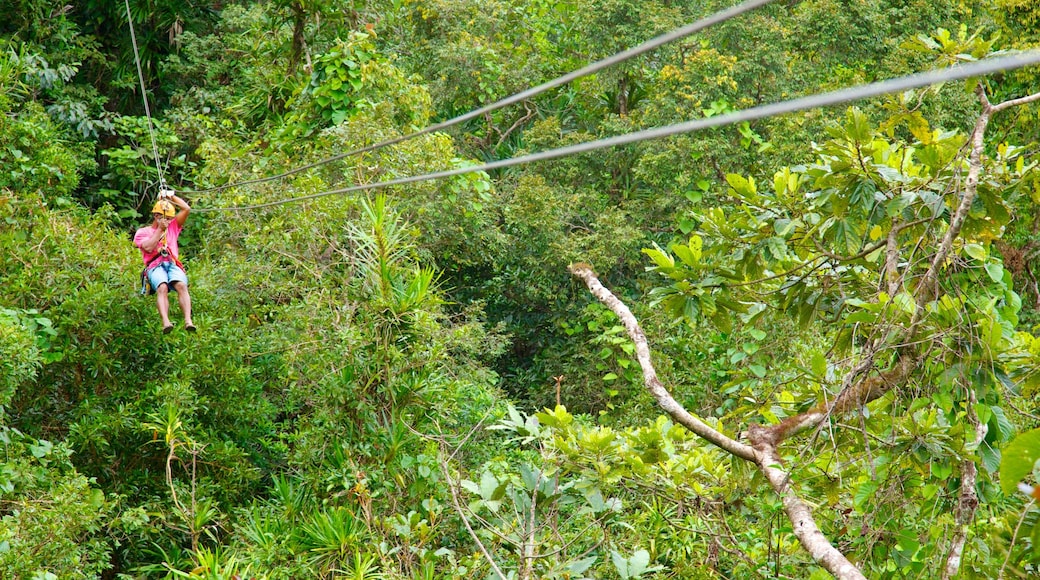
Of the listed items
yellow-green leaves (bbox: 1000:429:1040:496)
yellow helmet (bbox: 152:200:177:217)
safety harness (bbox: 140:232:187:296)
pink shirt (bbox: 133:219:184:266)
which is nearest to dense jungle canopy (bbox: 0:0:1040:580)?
yellow-green leaves (bbox: 1000:429:1040:496)

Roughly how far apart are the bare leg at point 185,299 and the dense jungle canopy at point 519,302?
37cm

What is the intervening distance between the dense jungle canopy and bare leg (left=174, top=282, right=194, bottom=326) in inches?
14.5

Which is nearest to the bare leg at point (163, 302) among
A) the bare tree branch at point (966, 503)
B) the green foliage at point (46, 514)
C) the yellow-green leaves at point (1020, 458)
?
the green foliage at point (46, 514)

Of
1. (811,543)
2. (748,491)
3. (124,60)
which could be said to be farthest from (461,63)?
(811,543)

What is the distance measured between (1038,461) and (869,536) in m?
1.75

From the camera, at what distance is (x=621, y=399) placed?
350 inches

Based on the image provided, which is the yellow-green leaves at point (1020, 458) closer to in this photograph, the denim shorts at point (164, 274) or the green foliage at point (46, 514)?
the green foliage at point (46, 514)

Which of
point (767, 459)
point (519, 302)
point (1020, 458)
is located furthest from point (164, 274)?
point (1020, 458)

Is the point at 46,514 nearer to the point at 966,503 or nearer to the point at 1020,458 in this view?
the point at 966,503

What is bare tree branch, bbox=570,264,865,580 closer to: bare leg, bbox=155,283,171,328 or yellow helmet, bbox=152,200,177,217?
yellow helmet, bbox=152,200,177,217

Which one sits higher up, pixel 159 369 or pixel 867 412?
pixel 867 412

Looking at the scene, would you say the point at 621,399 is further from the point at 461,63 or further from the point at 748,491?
the point at 748,491

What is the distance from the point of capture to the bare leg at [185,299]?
18.7 feet

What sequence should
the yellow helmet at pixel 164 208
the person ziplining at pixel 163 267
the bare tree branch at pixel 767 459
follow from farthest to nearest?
the person ziplining at pixel 163 267 < the yellow helmet at pixel 164 208 < the bare tree branch at pixel 767 459
